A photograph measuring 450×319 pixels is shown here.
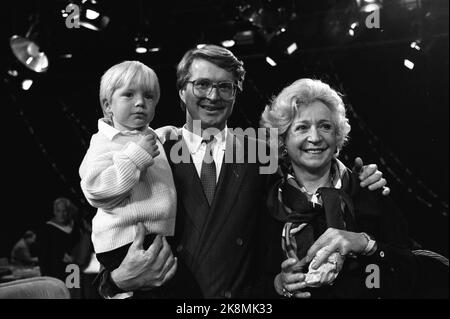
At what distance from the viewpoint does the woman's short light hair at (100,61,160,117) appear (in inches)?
58.2

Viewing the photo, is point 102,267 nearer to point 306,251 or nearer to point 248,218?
point 248,218

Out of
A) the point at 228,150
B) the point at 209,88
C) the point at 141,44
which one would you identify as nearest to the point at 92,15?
the point at 141,44

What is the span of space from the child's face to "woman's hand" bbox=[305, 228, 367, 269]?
0.56 metres

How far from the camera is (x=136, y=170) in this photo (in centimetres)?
140

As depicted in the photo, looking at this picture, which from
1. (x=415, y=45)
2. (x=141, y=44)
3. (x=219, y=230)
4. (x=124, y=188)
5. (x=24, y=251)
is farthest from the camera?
(x=24, y=251)

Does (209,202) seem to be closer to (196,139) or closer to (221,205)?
(221,205)

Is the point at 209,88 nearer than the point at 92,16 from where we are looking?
Yes

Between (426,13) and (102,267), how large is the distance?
1349 millimetres

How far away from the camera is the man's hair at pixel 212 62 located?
1.53m

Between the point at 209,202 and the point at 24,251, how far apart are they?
1390 mm

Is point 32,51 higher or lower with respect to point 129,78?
higher

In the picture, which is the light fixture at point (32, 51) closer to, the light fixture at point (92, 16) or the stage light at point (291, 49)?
the light fixture at point (92, 16)

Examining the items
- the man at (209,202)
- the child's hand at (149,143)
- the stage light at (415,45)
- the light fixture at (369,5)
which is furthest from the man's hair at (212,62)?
the stage light at (415,45)

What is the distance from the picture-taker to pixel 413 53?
6.16 feet
